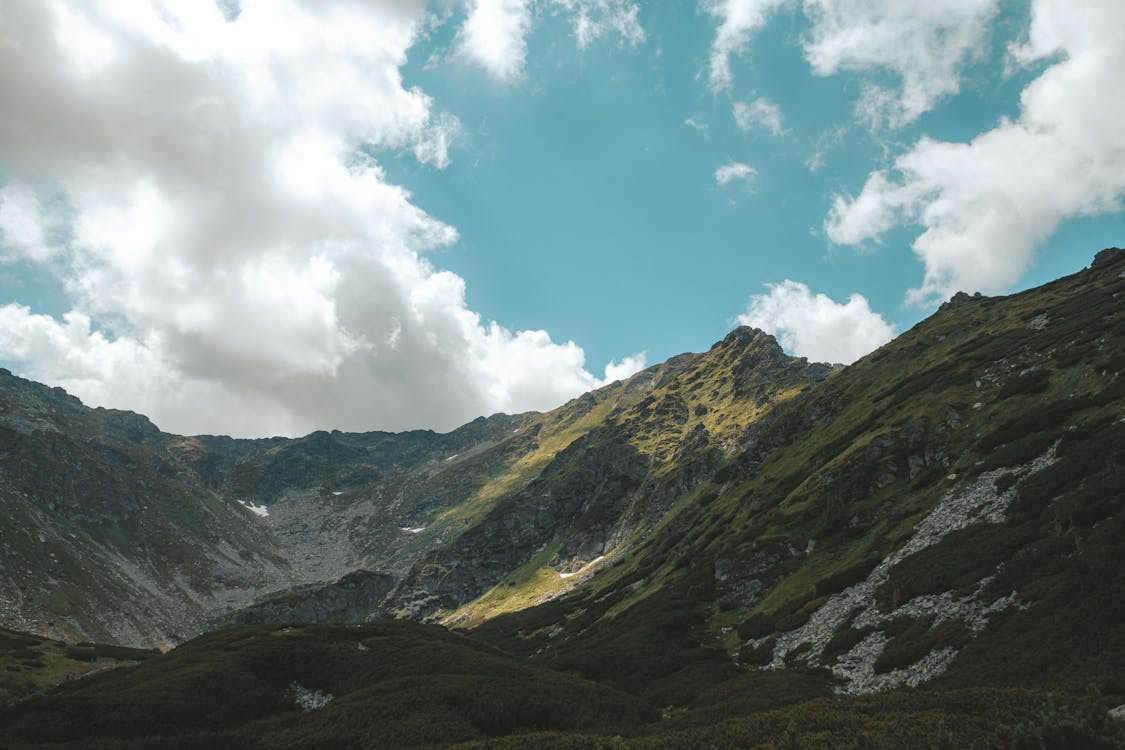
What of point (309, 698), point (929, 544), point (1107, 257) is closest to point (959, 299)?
point (1107, 257)

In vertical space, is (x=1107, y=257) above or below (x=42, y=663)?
above

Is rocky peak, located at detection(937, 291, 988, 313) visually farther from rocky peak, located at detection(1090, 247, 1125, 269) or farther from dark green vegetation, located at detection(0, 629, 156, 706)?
dark green vegetation, located at detection(0, 629, 156, 706)

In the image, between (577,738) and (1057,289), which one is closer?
(577,738)

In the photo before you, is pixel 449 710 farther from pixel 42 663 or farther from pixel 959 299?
pixel 959 299

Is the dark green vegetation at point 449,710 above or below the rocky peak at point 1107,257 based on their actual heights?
below

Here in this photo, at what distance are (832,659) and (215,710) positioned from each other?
48355 millimetres

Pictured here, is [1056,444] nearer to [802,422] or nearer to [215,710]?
[215,710]

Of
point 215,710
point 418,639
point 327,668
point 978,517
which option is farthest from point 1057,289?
point 215,710

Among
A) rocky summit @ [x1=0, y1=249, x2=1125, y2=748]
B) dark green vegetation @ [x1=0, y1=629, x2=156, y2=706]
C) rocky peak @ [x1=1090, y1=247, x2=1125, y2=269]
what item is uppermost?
rocky peak @ [x1=1090, y1=247, x2=1125, y2=269]

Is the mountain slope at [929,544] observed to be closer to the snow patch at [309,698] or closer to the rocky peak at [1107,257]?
the rocky peak at [1107,257]

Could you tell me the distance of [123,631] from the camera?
196000mm

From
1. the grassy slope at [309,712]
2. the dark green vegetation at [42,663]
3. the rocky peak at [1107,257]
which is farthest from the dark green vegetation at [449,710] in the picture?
the rocky peak at [1107,257]

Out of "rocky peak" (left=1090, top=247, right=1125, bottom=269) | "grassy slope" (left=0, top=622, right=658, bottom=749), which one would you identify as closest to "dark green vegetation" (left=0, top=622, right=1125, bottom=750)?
"grassy slope" (left=0, top=622, right=658, bottom=749)

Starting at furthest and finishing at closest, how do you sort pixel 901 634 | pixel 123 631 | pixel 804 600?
pixel 123 631 → pixel 804 600 → pixel 901 634
